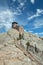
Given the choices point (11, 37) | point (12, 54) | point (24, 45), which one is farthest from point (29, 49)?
point (12, 54)

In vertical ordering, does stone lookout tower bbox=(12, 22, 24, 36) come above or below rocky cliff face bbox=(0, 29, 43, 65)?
above

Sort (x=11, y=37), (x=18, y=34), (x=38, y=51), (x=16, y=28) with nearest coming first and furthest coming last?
(x=38, y=51), (x=11, y=37), (x=18, y=34), (x=16, y=28)

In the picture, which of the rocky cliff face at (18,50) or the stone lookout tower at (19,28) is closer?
the rocky cliff face at (18,50)

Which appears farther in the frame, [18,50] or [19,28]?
[19,28]

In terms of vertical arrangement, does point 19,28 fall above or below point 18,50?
above

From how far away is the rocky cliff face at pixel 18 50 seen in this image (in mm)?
55172

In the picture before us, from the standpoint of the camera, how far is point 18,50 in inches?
2633

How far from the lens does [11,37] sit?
93.7 m

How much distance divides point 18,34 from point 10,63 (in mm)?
49337

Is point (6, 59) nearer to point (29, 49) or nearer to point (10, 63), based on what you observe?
point (10, 63)

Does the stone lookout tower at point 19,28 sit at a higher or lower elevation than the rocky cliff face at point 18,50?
higher

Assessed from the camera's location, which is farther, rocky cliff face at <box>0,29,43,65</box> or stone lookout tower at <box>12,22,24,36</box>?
stone lookout tower at <box>12,22,24,36</box>

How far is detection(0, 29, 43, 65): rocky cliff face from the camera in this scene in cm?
5517

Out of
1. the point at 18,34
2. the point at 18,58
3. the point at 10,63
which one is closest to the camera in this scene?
the point at 10,63
